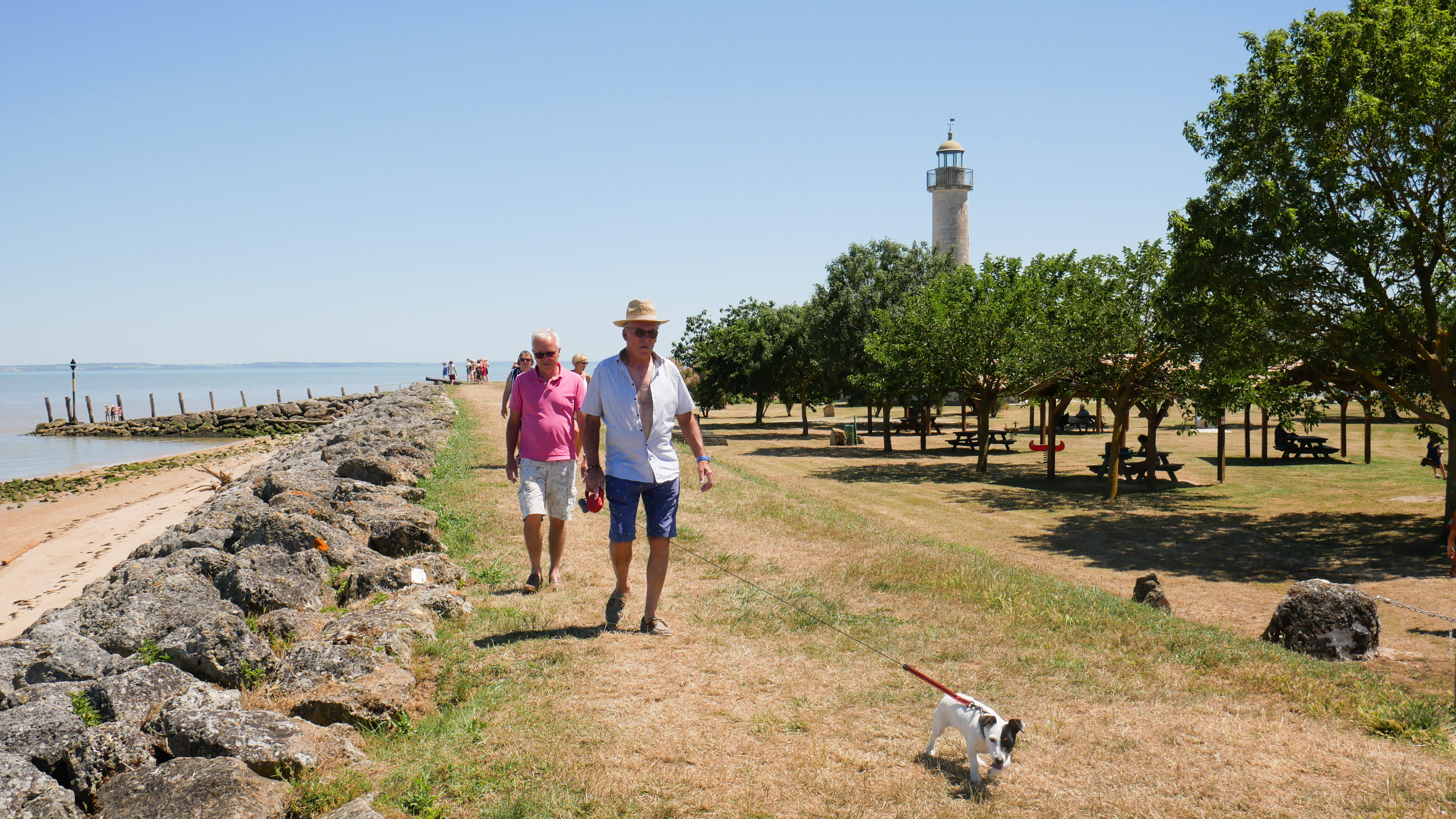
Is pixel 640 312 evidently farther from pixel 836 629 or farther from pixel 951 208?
pixel 951 208

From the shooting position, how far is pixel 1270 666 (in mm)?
5367

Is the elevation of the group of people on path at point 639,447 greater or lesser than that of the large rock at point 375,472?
greater

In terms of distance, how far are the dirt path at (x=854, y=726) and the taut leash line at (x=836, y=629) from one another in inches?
3.8

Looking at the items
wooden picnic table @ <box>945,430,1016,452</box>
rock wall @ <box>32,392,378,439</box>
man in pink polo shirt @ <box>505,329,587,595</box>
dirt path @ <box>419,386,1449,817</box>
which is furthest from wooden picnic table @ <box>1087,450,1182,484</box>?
rock wall @ <box>32,392,378,439</box>

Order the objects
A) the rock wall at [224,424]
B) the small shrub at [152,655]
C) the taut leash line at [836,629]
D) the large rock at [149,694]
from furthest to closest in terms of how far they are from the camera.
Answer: the rock wall at [224,424] → the small shrub at [152,655] → the large rock at [149,694] → the taut leash line at [836,629]

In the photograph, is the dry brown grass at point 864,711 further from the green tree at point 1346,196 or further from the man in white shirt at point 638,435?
the green tree at point 1346,196

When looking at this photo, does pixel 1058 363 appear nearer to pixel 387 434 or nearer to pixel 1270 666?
pixel 387 434

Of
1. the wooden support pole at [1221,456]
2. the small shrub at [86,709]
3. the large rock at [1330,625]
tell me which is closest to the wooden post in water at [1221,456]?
the wooden support pole at [1221,456]

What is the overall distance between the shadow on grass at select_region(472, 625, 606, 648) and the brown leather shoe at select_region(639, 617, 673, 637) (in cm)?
26

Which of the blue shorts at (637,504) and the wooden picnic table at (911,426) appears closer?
the blue shorts at (637,504)

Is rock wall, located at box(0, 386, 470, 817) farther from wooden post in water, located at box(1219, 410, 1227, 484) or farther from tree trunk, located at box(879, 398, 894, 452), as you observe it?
tree trunk, located at box(879, 398, 894, 452)

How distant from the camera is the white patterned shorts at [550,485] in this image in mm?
6645

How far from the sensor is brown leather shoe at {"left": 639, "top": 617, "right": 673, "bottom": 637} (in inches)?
224

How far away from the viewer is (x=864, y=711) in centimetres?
459
